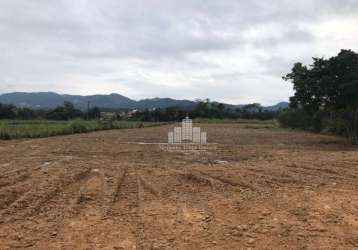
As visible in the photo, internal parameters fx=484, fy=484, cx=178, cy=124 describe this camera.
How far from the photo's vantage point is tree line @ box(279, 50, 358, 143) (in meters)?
21.6

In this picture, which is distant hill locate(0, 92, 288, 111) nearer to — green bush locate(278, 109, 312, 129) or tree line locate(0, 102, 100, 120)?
tree line locate(0, 102, 100, 120)

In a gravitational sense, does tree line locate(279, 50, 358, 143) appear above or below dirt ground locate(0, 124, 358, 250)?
above

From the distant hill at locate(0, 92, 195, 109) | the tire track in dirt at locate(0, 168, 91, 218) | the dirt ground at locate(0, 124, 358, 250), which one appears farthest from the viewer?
the distant hill at locate(0, 92, 195, 109)

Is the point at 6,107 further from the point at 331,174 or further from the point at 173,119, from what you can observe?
the point at 331,174

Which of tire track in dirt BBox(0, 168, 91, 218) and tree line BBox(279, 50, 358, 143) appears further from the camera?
tree line BBox(279, 50, 358, 143)

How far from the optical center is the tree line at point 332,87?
21594 mm

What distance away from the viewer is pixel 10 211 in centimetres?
648

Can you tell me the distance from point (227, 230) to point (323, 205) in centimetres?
204

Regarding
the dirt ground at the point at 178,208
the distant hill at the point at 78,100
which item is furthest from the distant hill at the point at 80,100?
the dirt ground at the point at 178,208

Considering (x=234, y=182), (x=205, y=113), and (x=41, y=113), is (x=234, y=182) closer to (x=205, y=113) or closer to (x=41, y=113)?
(x=41, y=113)

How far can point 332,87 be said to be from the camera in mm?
21828

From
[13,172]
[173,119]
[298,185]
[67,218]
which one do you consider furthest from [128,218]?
[173,119]
